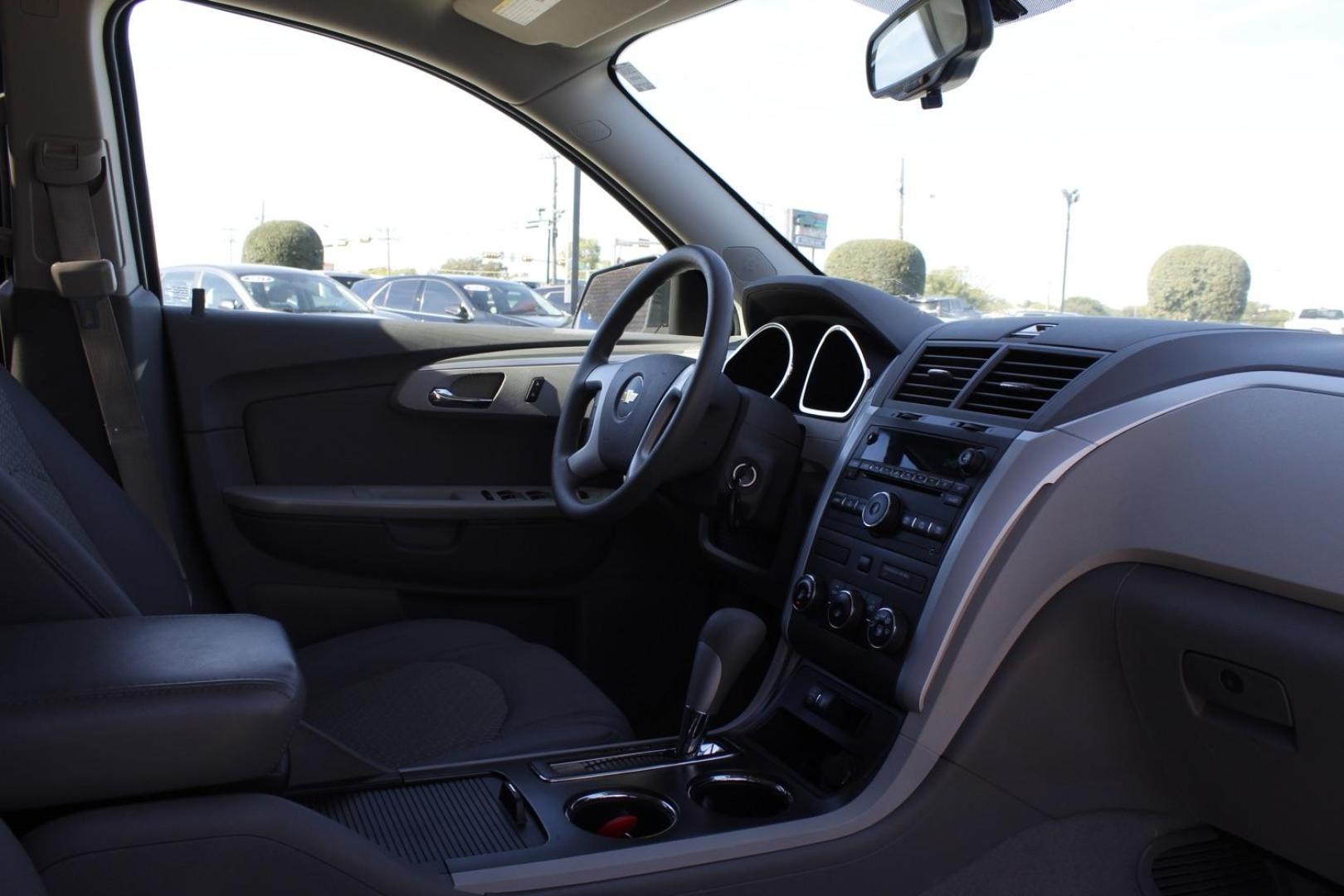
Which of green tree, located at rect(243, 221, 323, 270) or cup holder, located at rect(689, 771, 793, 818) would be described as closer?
cup holder, located at rect(689, 771, 793, 818)

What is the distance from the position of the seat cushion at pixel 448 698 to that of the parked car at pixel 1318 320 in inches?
42.6

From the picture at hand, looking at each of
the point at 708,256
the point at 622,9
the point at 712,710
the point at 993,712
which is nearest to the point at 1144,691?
the point at 993,712

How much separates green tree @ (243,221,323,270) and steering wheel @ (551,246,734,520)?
3.09 ft

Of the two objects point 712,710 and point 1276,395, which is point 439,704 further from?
point 1276,395

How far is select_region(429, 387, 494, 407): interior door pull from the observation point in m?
2.56

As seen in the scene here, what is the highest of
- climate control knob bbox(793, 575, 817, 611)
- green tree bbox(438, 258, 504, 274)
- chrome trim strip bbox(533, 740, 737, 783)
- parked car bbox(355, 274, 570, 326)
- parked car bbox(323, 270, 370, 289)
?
green tree bbox(438, 258, 504, 274)

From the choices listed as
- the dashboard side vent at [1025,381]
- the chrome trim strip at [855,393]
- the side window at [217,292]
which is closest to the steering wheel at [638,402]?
the chrome trim strip at [855,393]

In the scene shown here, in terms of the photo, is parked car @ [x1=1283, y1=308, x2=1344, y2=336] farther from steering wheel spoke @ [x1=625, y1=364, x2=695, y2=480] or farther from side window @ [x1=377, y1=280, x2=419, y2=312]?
side window @ [x1=377, y1=280, x2=419, y2=312]

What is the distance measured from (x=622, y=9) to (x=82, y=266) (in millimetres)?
1169

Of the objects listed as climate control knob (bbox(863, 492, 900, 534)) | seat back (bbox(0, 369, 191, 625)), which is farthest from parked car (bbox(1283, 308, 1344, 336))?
seat back (bbox(0, 369, 191, 625))

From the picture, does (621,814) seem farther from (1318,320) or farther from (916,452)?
(1318,320)

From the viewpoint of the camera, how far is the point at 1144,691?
54.9 inches

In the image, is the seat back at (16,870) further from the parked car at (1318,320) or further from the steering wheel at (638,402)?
the parked car at (1318,320)

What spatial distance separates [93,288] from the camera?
2.16 metres
